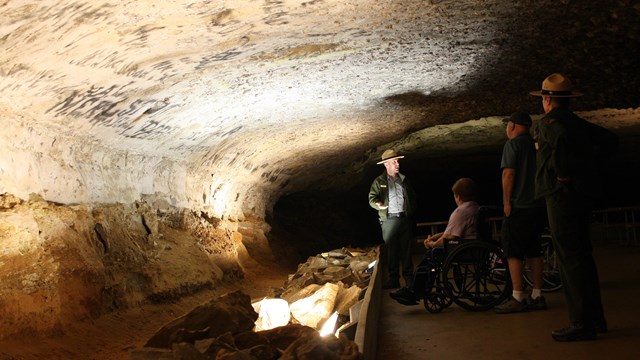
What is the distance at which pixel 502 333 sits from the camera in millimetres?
4594

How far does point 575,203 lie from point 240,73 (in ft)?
13.0

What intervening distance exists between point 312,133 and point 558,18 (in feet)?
19.3

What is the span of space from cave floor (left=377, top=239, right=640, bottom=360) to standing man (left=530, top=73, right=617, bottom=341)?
0.69 ft

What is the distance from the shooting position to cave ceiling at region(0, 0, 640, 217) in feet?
16.5

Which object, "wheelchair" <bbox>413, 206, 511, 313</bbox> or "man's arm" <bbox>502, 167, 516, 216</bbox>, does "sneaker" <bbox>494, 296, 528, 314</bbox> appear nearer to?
"wheelchair" <bbox>413, 206, 511, 313</bbox>

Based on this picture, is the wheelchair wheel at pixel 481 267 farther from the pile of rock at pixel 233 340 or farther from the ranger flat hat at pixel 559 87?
the pile of rock at pixel 233 340

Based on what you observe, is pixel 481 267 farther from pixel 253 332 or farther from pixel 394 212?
pixel 253 332

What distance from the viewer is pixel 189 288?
29.2ft

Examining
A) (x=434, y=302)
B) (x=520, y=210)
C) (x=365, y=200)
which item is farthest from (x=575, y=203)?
(x=365, y=200)

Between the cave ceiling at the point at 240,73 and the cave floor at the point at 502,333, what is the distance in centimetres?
269

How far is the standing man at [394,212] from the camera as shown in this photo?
736 centimetres

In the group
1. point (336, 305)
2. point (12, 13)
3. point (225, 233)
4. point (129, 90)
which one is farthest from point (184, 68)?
point (225, 233)

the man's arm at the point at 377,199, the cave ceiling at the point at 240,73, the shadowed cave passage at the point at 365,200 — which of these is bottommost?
the shadowed cave passage at the point at 365,200

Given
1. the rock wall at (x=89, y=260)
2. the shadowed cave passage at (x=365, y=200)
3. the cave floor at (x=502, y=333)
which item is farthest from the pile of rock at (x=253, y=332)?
the shadowed cave passage at (x=365, y=200)
